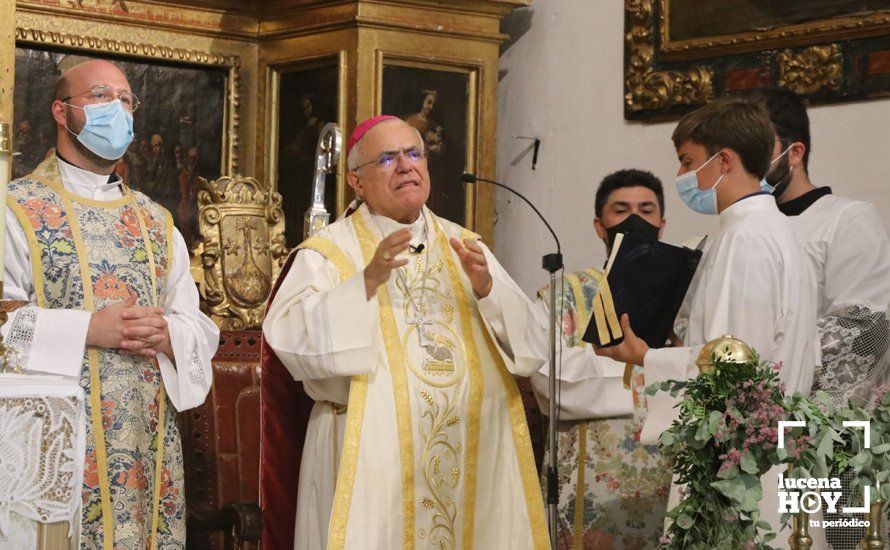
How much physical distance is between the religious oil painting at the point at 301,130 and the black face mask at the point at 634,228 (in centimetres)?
184

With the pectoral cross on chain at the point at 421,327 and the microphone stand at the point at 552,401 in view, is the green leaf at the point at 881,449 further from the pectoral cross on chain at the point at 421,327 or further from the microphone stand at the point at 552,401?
the pectoral cross on chain at the point at 421,327

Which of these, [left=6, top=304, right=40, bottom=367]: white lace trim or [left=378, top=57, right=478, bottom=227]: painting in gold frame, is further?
[left=378, top=57, right=478, bottom=227]: painting in gold frame

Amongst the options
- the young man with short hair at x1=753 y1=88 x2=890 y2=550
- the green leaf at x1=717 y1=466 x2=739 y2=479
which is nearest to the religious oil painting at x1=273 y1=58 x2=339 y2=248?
the young man with short hair at x1=753 y1=88 x2=890 y2=550

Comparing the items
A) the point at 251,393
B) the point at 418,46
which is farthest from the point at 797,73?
the point at 251,393

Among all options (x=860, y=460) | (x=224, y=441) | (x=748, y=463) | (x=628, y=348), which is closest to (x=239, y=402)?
(x=224, y=441)

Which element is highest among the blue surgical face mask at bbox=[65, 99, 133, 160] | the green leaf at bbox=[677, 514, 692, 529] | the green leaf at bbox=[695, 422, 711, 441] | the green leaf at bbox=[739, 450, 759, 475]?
the blue surgical face mask at bbox=[65, 99, 133, 160]

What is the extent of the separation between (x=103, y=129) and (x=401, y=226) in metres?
1.09

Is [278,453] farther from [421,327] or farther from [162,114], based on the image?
[162,114]

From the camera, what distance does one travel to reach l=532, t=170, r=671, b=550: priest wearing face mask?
550 centimetres

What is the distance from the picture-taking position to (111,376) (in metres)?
4.69

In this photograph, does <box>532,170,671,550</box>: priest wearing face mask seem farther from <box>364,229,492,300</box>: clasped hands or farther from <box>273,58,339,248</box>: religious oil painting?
<box>273,58,339,248</box>: religious oil painting

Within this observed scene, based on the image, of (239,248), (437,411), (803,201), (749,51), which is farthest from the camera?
(749,51)

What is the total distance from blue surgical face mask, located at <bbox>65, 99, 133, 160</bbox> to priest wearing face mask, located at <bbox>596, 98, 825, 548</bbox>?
180 centimetres

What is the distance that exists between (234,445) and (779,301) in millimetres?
2264
